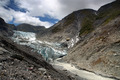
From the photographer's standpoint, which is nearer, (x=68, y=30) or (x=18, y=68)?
(x=18, y=68)

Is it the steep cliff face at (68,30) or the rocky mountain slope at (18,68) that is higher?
the steep cliff face at (68,30)

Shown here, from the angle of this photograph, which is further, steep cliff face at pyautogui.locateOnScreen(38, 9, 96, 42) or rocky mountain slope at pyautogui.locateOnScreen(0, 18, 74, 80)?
steep cliff face at pyautogui.locateOnScreen(38, 9, 96, 42)

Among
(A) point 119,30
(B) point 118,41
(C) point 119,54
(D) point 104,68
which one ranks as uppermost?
(A) point 119,30

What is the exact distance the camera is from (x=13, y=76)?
23.8 ft

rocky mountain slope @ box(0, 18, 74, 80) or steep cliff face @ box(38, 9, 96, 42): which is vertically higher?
steep cliff face @ box(38, 9, 96, 42)

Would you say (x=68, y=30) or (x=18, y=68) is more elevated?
(x=68, y=30)

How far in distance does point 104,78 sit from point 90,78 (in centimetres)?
337

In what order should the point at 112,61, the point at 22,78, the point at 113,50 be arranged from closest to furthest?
the point at 22,78 → the point at 112,61 → the point at 113,50

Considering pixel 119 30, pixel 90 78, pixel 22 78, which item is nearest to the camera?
pixel 22 78

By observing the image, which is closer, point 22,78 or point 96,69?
point 22,78

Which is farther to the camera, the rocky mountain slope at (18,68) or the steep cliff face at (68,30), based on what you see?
the steep cliff face at (68,30)

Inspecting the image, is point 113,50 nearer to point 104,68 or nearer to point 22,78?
point 104,68

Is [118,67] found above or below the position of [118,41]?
below

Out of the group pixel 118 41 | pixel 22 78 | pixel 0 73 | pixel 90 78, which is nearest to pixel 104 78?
pixel 90 78
